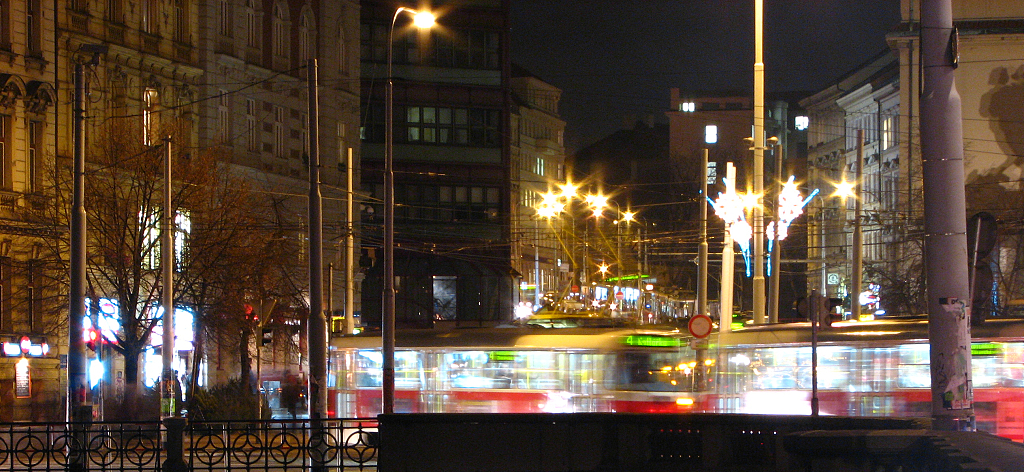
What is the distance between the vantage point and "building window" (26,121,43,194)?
3588 centimetres

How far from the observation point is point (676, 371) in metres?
25.2

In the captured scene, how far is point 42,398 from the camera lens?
3522 centimetres

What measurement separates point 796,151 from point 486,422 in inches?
4349

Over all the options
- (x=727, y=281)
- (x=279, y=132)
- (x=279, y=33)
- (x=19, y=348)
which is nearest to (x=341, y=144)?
(x=279, y=132)

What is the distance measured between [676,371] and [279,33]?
30795 mm

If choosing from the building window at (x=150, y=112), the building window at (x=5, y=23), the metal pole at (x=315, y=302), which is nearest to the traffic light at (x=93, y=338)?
the building window at (x=150, y=112)

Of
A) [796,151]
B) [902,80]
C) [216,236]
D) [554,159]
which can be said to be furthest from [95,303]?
[796,151]

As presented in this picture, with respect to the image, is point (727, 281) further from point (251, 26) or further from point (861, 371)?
point (251, 26)

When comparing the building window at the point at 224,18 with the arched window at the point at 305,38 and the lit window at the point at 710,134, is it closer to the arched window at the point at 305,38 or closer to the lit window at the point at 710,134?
the arched window at the point at 305,38

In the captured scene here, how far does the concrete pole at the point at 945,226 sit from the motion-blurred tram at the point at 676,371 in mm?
12322

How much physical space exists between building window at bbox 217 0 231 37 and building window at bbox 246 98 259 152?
9.43ft

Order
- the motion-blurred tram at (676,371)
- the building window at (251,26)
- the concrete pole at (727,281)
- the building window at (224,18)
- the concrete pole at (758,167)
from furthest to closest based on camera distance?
the building window at (251,26), the building window at (224,18), the concrete pole at (727,281), the concrete pole at (758,167), the motion-blurred tram at (676,371)

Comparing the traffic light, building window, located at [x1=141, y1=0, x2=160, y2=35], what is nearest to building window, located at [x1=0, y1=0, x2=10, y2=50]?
building window, located at [x1=141, y1=0, x2=160, y2=35]

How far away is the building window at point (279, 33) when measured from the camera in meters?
50.3
